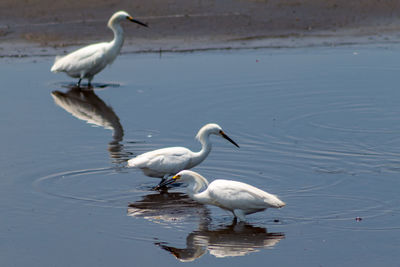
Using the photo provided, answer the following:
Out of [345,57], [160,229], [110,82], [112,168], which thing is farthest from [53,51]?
[160,229]

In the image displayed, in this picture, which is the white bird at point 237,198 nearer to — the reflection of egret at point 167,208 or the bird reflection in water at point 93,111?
the reflection of egret at point 167,208

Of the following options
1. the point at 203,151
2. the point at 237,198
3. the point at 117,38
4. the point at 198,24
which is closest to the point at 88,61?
the point at 117,38

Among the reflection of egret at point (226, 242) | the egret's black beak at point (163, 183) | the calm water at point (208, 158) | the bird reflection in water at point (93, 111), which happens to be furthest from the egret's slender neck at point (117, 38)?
the reflection of egret at point (226, 242)

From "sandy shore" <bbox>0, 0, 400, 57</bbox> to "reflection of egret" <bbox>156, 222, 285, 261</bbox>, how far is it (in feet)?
33.1

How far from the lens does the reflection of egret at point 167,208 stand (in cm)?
833

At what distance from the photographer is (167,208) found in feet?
28.3

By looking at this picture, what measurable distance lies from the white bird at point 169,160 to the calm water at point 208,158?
0.27 m

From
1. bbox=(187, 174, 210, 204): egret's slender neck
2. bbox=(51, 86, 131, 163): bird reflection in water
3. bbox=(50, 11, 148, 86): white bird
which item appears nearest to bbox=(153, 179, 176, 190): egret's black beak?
bbox=(187, 174, 210, 204): egret's slender neck

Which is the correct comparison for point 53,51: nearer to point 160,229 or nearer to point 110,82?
point 110,82

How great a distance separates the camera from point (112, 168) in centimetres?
983

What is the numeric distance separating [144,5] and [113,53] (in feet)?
19.4

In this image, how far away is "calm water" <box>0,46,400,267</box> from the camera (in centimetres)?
742

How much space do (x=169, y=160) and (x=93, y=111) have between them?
4.18 m

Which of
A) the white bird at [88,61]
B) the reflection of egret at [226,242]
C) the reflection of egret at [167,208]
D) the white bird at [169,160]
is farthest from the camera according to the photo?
the white bird at [88,61]
